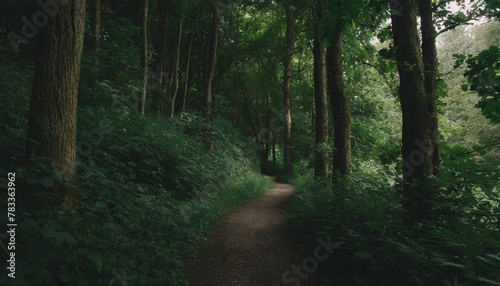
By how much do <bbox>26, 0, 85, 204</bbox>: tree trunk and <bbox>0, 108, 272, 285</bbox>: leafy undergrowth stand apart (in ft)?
0.75

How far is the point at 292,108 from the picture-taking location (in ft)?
87.7

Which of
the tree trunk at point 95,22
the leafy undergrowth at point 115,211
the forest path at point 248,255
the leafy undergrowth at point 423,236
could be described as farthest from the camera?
the tree trunk at point 95,22

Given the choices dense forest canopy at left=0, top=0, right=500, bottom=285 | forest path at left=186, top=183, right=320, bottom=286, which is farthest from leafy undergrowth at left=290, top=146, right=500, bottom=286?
forest path at left=186, top=183, right=320, bottom=286

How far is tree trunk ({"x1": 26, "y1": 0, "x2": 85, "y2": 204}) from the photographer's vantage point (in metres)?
4.18

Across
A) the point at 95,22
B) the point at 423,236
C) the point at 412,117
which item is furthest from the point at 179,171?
the point at 423,236

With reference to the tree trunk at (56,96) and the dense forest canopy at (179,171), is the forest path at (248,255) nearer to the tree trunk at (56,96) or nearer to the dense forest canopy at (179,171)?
the dense forest canopy at (179,171)

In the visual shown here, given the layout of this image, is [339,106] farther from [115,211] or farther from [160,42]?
[160,42]

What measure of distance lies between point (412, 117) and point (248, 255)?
3.96m

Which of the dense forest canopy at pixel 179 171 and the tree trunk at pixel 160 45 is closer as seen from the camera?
the dense forest canopy at pixel 179 171

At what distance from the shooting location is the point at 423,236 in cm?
433

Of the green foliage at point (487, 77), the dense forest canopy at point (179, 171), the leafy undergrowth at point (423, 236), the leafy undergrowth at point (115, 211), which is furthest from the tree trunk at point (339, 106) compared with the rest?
the leafy undergrowth at point (115, 211)

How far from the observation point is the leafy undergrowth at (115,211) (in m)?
3.21

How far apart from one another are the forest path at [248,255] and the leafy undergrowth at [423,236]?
659 mm

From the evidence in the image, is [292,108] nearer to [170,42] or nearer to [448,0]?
[170,42]
